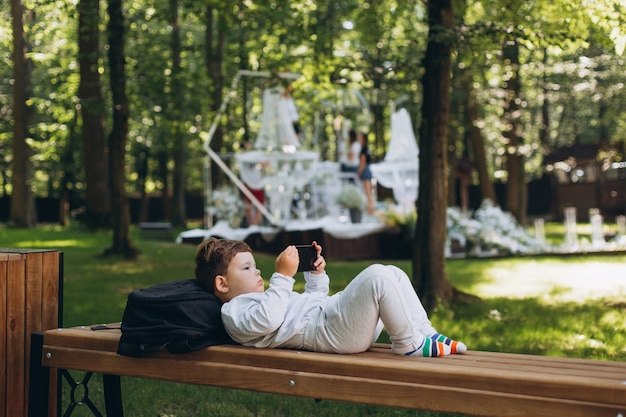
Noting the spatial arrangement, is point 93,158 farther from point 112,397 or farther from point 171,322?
point 171,322

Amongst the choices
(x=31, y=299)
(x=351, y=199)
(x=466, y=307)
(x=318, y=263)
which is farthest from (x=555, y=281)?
(x=31, y=299)

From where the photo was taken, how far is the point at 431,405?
3379 millimetres

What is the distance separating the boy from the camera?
3904mm

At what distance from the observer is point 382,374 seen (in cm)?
353

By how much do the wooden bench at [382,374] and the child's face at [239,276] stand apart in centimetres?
33

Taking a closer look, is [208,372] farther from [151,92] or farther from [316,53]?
[151,92]

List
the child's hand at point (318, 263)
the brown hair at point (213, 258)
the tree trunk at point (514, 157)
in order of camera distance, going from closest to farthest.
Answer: the brown hair at point (213, 258), the child's hand at point (318, 263), the tree trunk at point (514, 157)

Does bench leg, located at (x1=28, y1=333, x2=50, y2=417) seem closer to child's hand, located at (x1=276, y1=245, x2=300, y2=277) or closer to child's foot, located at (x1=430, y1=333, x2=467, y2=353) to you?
child's hand, located at (x1=276, y1=245, x2=300, y2=277)

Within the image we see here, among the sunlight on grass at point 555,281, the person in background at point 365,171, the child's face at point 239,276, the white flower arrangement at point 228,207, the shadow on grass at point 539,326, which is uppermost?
the person in background at point 365,171

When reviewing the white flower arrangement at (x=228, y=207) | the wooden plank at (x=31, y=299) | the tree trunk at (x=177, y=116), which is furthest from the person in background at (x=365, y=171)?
the wooden plank at (x=31, y=299)

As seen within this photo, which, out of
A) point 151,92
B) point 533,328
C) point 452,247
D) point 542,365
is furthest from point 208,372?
point 452,247

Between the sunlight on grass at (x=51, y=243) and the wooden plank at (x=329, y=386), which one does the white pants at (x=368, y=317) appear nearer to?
the wooden plank at (x=329, y=386)

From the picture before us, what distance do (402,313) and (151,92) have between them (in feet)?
36.2

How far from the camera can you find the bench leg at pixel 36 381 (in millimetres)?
4551
